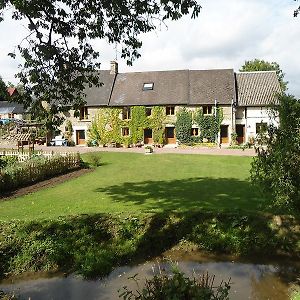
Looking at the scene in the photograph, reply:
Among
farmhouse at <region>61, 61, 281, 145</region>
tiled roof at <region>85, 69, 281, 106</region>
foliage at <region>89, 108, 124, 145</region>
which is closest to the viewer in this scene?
farmhouse at <region>61, 61, 281, 145</region>

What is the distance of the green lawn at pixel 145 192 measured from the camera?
14.3m

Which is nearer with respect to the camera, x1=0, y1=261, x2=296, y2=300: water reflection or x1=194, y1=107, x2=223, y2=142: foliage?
x1=0, y1=261, x2=296, y2=300: water reflection

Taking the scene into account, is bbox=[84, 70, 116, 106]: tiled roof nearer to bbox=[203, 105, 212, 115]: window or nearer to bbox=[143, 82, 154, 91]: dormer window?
bbox=[143, 82, 154, 91]: dormer window

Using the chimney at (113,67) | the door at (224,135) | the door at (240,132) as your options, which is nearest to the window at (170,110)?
the door at (224,135)

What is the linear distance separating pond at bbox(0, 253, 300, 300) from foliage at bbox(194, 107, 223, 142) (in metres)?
32.1

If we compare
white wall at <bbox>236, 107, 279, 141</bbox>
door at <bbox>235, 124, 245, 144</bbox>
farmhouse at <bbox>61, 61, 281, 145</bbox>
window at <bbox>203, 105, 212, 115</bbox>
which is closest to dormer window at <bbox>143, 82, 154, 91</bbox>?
farmhouse at <bbox>61, 61, 281, 145</bbox>

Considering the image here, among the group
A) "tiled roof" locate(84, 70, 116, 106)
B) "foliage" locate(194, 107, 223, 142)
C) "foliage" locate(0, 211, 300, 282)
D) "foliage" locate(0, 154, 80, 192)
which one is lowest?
A: "foliage" locate(0, 211, 300, 282)

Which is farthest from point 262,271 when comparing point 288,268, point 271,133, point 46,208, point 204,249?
point 46,208

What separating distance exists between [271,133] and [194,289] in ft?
15.6

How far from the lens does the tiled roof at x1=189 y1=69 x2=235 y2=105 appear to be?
42406 millimetres

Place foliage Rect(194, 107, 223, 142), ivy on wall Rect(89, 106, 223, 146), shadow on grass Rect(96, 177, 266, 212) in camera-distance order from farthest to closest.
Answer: ivy on wall Rect(89, 106, 223, 146)
foliage Rect(194, 107, 223, 142)
shadow on grass Rect(96, 177, 266, 212)

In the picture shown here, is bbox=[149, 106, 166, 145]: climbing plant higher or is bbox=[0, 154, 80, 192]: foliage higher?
bbox=[149, 106, 166, 145]: climbing plant

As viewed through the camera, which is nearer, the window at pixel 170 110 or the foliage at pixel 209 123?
the foliage at pixel 209 123

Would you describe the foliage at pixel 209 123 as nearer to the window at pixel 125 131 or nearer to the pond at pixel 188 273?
the window at pixel 125 131
